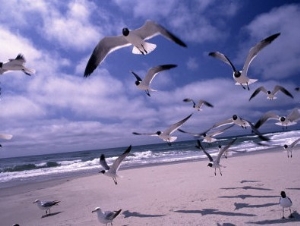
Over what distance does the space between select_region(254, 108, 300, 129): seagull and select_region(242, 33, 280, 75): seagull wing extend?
1406 millimetres

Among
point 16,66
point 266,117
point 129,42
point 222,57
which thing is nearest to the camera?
point 16,66

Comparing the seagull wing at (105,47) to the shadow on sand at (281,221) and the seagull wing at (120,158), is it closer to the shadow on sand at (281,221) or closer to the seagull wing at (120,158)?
the seagull wing at (120,158)

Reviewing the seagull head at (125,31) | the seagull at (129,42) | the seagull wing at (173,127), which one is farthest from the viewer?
the seagull wing at (173,127)

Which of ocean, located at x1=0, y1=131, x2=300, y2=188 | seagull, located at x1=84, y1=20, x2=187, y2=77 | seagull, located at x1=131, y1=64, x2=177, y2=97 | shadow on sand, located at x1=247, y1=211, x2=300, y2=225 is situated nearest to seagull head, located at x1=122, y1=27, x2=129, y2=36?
seagull, located at x1=84, y1=20, x2=187, y2=77

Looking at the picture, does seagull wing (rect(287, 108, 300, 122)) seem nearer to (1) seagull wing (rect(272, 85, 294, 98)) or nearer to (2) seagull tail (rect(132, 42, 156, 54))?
(1) seagull wing (rect(272, 85, 294, 98))

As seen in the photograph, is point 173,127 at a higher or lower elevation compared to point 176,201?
higher

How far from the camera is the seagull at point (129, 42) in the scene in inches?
304

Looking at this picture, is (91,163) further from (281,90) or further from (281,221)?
(281,221)

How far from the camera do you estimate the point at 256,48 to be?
29.7ft

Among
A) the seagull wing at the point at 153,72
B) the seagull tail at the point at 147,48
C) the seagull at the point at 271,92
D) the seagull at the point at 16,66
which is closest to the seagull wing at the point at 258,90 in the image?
the seagull at the point at 271,92

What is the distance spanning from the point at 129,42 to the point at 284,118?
5.24 metres

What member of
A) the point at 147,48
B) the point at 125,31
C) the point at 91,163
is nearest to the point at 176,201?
the point at 147,48

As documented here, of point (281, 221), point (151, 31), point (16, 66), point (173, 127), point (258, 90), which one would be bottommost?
point (281, 221)

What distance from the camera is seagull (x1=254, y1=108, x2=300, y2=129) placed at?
9636 mm
